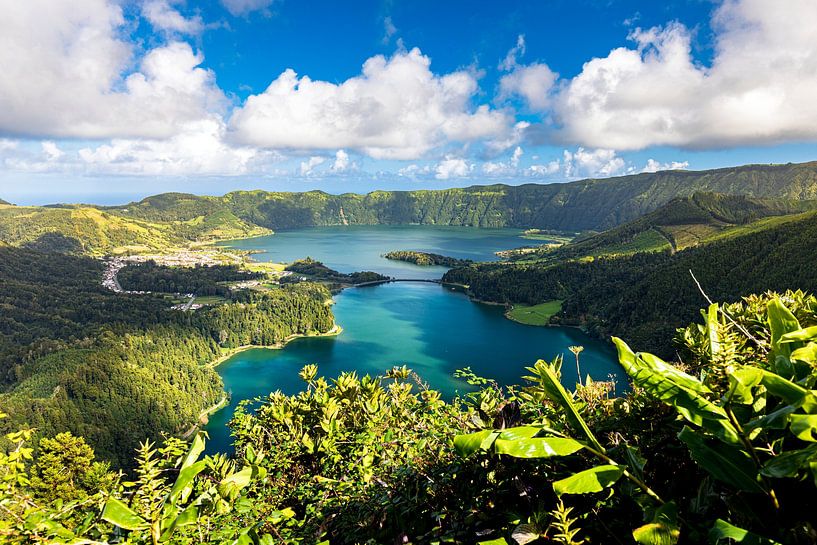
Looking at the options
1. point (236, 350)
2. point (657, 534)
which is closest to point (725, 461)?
point (657, 534)

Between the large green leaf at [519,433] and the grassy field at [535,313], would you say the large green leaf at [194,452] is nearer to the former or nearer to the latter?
the large green leaf at [519,433]

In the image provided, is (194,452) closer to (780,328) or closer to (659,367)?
(659,367)

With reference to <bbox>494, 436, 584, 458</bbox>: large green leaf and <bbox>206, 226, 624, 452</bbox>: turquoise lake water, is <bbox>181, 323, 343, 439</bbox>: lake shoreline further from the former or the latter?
<bbox>494, 436, 584, 458</bbox>: large green leaf

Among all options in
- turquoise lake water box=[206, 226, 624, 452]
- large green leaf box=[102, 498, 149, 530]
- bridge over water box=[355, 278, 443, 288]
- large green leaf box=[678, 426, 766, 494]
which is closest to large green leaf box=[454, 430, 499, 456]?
large green leaf box=[678, 426, 766, 494]

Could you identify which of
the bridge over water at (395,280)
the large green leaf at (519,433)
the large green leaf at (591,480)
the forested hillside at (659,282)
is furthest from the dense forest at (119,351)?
the large green leaf at (591,480)

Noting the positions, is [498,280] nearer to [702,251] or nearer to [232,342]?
[702,251]

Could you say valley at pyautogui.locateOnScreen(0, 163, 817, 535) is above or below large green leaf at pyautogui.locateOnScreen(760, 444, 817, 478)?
below
